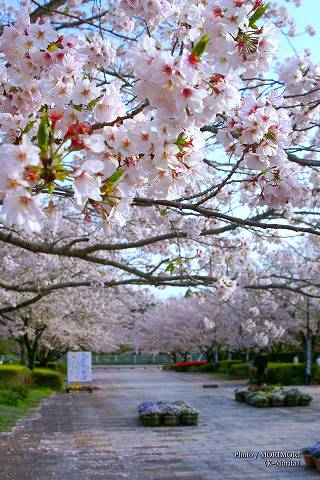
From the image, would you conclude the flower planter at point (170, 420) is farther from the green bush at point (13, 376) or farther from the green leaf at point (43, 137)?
the green leaf at point (43, 137)

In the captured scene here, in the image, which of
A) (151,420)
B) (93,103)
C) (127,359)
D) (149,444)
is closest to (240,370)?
(151,420)

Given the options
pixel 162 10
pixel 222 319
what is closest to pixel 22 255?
pixel 162 10

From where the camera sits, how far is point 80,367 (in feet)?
56.2

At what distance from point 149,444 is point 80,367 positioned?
958cm

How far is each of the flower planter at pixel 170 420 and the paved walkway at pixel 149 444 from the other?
0.29m

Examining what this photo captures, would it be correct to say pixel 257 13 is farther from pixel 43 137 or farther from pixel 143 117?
pixel 43 137

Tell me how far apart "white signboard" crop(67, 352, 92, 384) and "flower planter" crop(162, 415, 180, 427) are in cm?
755

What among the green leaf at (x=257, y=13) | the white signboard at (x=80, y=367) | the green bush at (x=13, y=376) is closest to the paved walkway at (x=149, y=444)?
the green bush at (x=13, y=376)

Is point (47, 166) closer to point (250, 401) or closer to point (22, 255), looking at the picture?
point (22, 255)

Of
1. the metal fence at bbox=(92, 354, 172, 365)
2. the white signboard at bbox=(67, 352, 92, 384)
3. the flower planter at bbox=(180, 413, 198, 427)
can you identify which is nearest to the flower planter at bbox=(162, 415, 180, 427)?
the flower planter at bbox=(180, 413, 198, 427)

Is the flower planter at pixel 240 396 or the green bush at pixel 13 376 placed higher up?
the green bush at pixel 13 376

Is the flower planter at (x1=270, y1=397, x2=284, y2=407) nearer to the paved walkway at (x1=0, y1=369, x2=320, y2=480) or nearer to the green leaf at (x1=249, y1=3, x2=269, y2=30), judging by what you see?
the paved walkway at (x1=0, y1=369, x2=320, y2=480)

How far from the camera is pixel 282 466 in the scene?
21.0 feet

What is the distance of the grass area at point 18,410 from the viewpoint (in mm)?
9703
